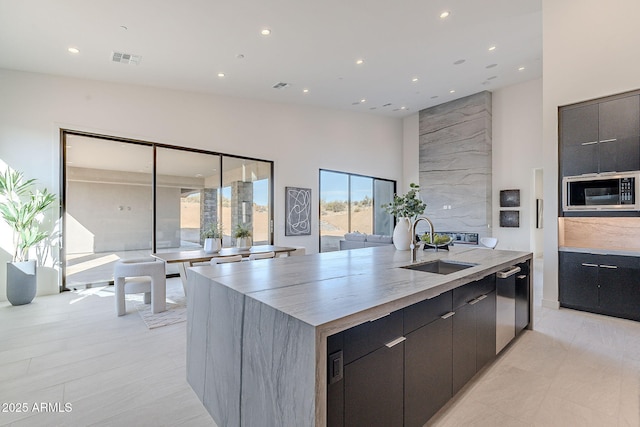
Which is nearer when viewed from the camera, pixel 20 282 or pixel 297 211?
pixel 20 282

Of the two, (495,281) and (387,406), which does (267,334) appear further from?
(495,281)

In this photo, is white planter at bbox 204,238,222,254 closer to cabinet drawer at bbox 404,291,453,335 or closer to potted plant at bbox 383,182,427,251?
potted plant at bbox 383,182,427,251

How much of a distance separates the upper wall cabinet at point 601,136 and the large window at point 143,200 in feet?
18.8

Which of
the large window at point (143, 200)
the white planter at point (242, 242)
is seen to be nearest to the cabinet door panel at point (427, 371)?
the white planter at point (242, 242)

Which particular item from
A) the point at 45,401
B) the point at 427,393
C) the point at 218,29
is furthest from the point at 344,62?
the point at 45,401

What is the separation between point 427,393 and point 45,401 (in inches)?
99.2

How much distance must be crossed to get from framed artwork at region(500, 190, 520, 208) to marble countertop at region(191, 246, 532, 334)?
6.44m

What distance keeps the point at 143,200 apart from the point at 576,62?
738 cm

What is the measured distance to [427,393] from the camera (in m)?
1.63

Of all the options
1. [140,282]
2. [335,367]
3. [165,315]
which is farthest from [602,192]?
[140,282]

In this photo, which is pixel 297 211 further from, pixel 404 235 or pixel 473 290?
pixel 473 290

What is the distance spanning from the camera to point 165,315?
3.75 meters

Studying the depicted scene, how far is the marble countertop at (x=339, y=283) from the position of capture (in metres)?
1.20

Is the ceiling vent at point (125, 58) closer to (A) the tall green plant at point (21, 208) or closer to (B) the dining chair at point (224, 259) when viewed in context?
(A) the tall green plant at point (21, 208)
